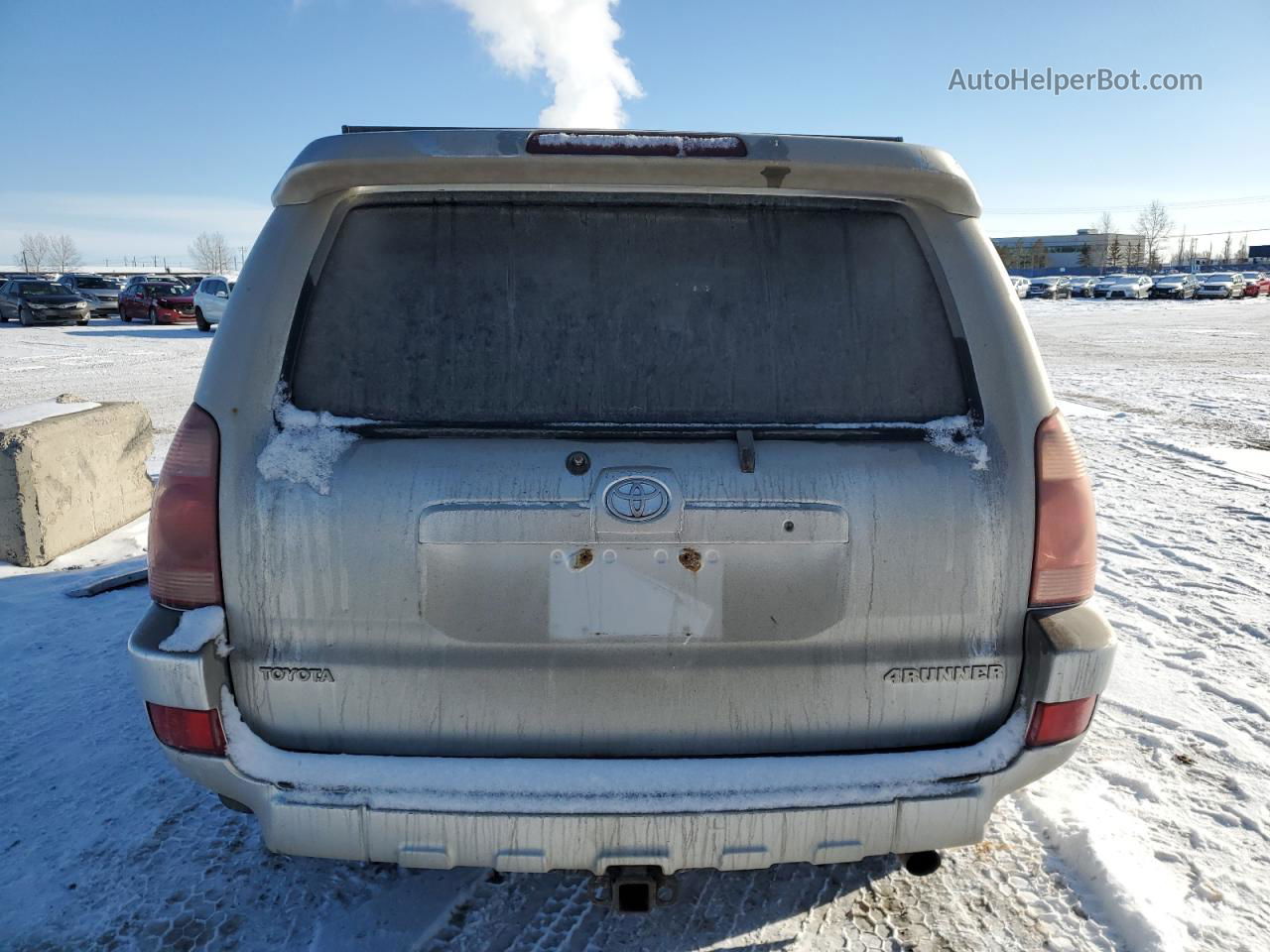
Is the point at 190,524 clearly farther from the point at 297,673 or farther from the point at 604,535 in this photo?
the point at 604,535

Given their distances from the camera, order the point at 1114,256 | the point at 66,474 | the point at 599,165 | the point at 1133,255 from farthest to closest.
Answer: the point at 1133,255 → the point at 1114,256 → the point at 66,474 → the point at 599,165

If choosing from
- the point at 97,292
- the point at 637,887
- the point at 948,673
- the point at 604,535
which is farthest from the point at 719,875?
the point at 97,292

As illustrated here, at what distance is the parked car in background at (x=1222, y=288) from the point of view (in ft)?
179

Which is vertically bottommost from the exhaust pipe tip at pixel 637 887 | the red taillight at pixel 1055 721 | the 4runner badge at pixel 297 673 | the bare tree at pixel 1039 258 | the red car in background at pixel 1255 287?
the exhaust pipe tip at pixel 637 887

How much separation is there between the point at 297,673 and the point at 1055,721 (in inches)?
68.1

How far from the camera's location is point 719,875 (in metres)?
2.57

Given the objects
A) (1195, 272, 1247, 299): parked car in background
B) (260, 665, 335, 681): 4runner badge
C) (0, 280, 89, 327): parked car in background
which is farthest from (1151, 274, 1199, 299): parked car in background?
(260, 665, 335, 681): 4runner badge

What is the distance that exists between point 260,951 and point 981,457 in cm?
224

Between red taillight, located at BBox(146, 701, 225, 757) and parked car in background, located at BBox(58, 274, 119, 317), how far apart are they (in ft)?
130

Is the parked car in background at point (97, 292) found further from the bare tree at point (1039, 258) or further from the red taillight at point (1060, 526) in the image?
the bare tree at point (1039, 258)

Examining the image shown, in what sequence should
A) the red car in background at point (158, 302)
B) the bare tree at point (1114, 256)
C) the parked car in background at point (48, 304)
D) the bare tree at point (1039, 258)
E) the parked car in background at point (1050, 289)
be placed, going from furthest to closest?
the bare tree at point (1114, 256)
the bare tree at point (1039, 258)
the parked car in background at point (1050, 289)
the red car in background at point (158, 302)
the parked car in background at point (48, 304)

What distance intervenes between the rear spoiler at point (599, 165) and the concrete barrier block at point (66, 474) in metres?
4.07

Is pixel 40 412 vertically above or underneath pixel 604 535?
underneath

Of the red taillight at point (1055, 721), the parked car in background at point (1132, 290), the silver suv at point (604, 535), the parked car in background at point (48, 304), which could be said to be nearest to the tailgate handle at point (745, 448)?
the silver suv at point (604, 535)
